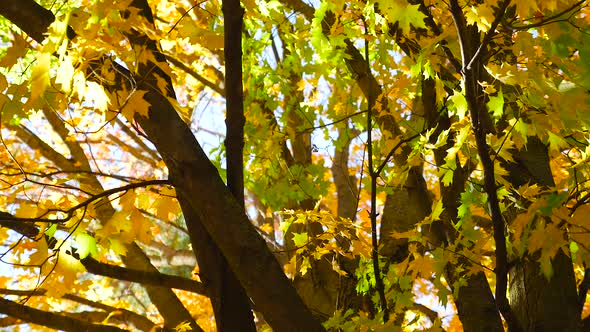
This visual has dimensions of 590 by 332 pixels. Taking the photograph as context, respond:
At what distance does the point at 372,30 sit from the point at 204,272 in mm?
1393

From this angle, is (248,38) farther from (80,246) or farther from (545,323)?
(545,323)

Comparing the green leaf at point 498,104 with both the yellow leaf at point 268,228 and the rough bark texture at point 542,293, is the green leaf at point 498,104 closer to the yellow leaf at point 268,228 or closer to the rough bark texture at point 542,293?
the rough bark texture at point 542,293

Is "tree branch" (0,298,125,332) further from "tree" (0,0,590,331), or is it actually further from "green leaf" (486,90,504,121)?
Result: "green leaf" (486,90,504,121)

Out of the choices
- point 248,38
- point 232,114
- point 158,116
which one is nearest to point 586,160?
point 232,114

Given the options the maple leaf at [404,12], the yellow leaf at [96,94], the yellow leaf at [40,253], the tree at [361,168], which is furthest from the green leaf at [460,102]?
the yellow leaf at [40,253]

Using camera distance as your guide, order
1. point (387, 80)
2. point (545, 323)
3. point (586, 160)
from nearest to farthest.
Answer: point (586, 160)
point (545, 323)
point (387, 80)

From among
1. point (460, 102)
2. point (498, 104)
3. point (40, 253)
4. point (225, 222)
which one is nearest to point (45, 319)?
point (40, 253)

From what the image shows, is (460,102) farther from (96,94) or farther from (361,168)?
(96,94)

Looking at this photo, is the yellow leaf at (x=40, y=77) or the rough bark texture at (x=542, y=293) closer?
the yellow leaf at (x=40, y=77)

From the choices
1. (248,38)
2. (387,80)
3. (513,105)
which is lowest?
(513,105)

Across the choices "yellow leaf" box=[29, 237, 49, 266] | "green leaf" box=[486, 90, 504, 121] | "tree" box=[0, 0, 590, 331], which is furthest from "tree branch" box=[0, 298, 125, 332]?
"green leaf" box=[486, 90, 504, 121]

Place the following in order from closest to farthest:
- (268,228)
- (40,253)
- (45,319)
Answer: (40,253) < (45,319) < (268,228)

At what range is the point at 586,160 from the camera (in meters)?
1.76

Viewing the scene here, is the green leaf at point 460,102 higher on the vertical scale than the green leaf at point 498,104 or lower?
lower
